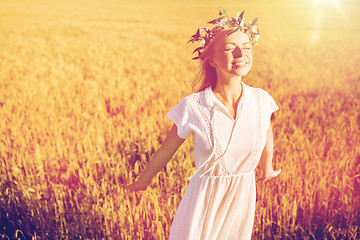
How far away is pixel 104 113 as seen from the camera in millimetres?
3703

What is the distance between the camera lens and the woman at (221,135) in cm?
133

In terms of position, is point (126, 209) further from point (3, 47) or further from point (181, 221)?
point (3, 47)

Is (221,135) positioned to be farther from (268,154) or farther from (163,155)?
(268,154)

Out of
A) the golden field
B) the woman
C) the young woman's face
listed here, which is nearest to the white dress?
the woman

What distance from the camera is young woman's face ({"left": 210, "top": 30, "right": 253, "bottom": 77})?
1.32m

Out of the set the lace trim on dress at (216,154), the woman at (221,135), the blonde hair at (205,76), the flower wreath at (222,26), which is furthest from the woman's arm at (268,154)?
the flower wreath at (222,26)

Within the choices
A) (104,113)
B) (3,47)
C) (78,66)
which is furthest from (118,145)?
(3,47)

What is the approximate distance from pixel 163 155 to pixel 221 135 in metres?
0.27

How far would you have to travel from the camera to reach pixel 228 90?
1395mm

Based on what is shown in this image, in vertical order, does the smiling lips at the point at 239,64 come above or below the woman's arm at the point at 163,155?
above

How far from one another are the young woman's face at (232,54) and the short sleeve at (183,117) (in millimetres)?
186

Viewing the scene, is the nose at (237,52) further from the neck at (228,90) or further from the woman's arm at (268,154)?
the woman's arm at (268,154)

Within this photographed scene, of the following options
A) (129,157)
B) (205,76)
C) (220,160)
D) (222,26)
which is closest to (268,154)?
(220,160)

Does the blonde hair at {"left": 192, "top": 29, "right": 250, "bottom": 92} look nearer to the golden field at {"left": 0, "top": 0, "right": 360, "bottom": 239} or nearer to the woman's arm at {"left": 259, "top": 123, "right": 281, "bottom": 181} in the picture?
the woman's arm at {"left": 259, "top": 123, "right": 281, "bottom": 181}
